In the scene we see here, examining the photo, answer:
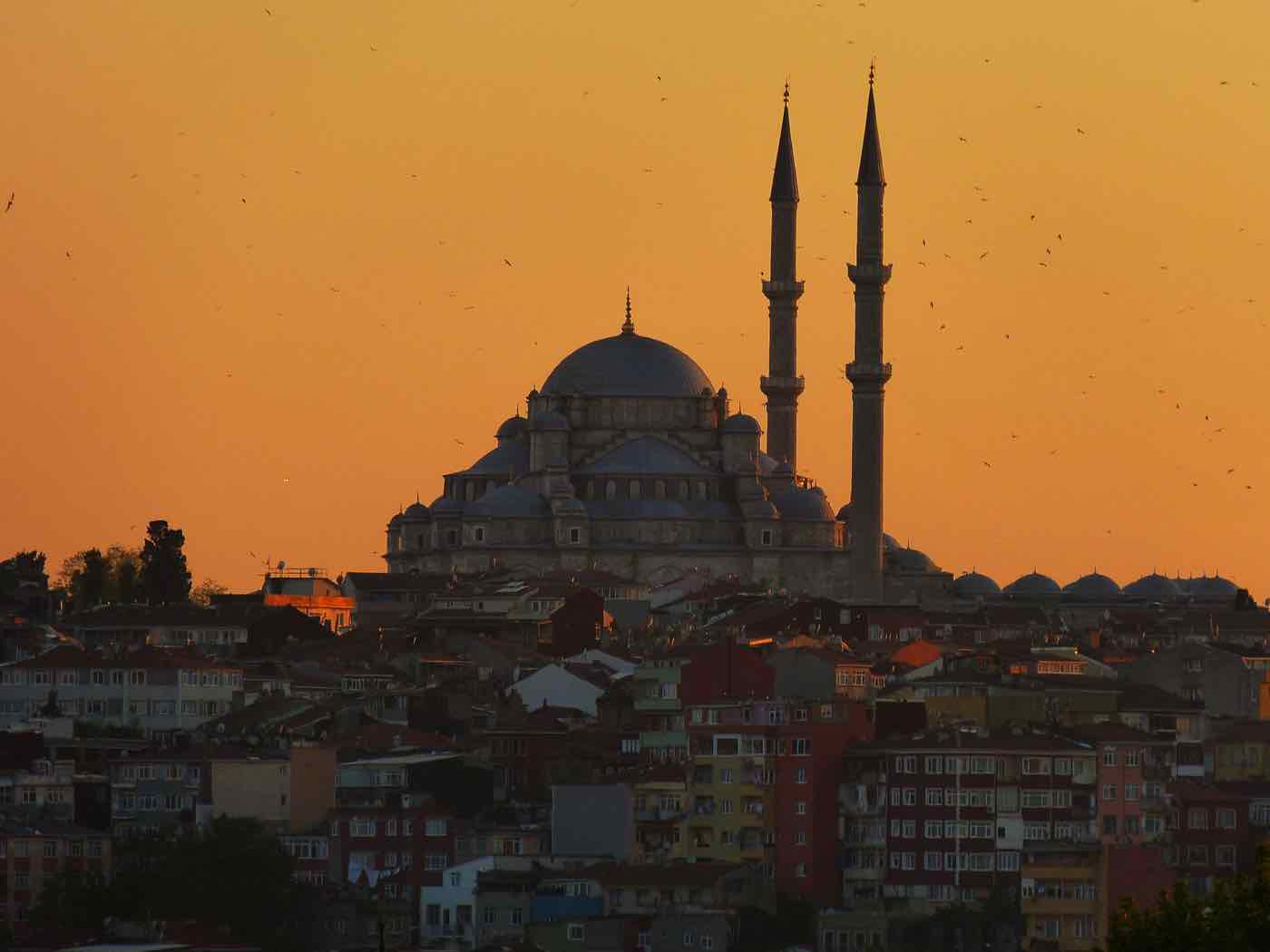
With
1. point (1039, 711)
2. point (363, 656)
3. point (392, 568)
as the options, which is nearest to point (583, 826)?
point (1039, 711)

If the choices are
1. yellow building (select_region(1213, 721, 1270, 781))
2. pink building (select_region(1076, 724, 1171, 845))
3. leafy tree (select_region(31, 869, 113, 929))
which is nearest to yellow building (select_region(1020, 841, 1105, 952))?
pink building (select_region(1076, 724, 1171, 845))

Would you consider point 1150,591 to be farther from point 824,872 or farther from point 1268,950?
point 1268,950

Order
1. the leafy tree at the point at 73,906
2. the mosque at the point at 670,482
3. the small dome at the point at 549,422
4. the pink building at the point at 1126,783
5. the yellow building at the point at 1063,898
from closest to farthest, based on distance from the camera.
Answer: the yellow building at the point at 1063,898, the leafy tree at the point at 73,906, the pink building at the point at 1126,783, the mosque at the point at 670,482, the small dome at the point at 549,422

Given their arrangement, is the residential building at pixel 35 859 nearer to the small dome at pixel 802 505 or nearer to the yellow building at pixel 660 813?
the yellow building at pixel 660 813

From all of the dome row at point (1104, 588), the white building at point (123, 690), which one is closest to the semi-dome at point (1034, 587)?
the dome row at point (1104, 588)

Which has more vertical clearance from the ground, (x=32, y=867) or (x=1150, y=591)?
(x=1150, y=591)

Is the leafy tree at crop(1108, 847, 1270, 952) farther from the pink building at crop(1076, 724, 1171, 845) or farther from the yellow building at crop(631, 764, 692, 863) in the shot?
the yellow building at crop(631, 764, 692, 863)
